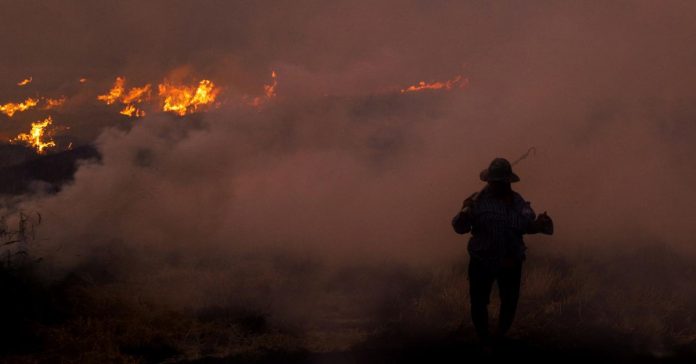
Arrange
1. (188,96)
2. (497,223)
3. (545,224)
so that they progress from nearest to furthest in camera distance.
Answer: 1. (545,224)
2. (497,223)
3. (188,96)

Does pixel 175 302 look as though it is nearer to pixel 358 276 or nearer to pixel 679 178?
pixel 358 276

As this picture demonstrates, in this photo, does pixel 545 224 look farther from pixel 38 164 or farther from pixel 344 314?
pixel 38 164

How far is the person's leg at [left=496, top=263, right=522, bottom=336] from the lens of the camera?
4.53 meters

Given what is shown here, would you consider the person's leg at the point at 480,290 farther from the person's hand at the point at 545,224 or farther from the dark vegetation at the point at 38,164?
the dark vegetation at the point at 38,164

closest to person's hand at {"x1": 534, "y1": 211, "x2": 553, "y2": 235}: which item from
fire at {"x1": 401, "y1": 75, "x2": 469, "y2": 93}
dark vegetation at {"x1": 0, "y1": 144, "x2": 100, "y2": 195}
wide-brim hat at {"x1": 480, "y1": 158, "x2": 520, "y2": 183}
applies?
wide-brim hat at {"x1": 480, "y1": 158, "x2": 520, "y2": 183}

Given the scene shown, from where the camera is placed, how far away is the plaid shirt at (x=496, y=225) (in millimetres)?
4375

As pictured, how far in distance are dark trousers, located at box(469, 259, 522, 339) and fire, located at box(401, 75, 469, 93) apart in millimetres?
8072

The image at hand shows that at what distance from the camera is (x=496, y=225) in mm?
4371

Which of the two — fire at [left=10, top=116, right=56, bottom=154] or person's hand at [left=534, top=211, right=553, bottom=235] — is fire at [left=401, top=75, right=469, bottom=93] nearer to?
person's hand at [left=534, top=211, right=553, bottom=235]

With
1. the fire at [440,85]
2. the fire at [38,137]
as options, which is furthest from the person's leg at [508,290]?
the fire at [38,137]

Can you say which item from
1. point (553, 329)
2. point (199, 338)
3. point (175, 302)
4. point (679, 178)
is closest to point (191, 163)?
point (175, 302)

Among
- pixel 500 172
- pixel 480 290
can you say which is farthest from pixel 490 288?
pixel 500 172

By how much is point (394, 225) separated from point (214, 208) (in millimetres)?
2928

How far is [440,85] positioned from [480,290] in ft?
39.1
